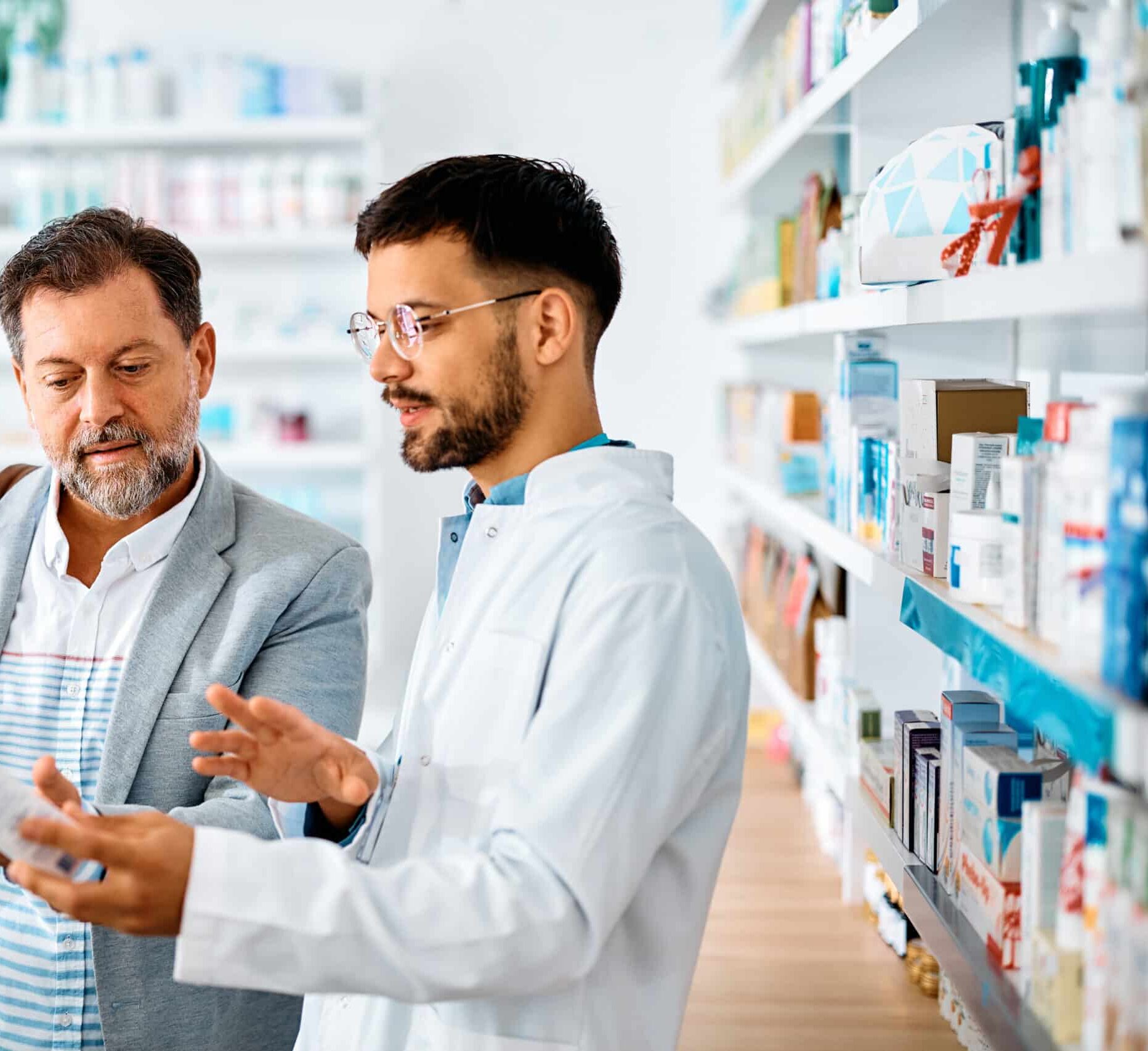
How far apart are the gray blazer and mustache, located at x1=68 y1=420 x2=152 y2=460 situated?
136mm

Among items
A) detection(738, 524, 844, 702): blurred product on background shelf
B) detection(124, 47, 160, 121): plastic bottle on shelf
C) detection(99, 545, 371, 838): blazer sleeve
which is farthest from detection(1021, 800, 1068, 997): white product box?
detection(124, 47, 160, 121): plastic bottle on shelf

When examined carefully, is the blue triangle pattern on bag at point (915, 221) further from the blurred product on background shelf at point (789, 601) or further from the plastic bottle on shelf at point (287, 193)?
the plastic bottle on shelf at point (287, 193)

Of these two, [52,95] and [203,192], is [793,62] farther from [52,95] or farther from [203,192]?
[52,95]

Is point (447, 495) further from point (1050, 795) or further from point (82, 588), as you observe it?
point (1050, 795)

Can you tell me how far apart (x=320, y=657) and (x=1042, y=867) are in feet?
3.36

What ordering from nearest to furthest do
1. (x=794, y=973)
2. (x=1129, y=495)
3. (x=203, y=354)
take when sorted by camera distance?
(x=1129, y=495)
(x=203, y=354)
(x=794, y=973)

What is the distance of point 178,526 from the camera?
1881 mm

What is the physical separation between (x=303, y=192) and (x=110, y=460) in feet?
11.6

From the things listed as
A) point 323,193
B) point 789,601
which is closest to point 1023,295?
point 789,601

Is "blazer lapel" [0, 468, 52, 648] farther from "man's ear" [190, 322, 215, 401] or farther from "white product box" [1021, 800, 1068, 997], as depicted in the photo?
"white product box" [1021, 800, 1068, 997]

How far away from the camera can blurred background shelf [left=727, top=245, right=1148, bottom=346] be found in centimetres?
101

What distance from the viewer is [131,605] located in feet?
5.99

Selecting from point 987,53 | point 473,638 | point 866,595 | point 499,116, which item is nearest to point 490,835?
point 473,638

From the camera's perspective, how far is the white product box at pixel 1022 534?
1314 mm
